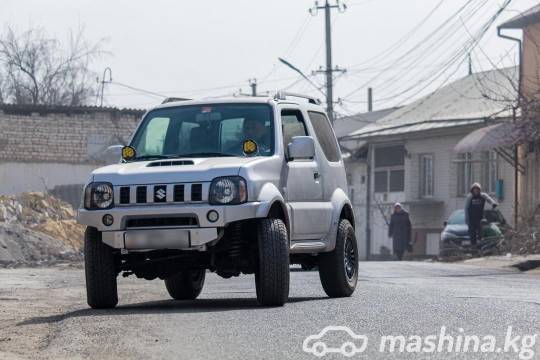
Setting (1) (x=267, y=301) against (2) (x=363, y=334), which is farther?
(1) (x=267, y=301)

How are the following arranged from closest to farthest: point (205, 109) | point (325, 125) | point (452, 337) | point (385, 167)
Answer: point (452, 337), point (205, 109), point (325, 125), point (385, 167)

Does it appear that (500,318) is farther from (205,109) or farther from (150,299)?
(150,299)

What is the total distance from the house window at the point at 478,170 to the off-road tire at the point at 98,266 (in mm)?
30130

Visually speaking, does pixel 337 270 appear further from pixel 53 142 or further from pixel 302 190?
pixel 53 142

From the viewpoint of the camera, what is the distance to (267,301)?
1209 centimetres

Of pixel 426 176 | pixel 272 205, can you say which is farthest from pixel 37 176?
pixel 272 205

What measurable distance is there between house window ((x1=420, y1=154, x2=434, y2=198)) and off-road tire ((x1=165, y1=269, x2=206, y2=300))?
109 feet

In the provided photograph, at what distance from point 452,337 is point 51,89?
2410 inches

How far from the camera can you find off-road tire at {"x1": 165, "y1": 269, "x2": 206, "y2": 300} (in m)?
14.4

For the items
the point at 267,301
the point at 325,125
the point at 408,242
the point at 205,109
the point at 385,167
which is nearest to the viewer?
the point at 267,301

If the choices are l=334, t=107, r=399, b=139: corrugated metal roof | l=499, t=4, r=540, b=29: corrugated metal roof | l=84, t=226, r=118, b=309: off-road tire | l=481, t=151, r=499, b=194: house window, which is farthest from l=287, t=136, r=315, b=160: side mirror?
l=334, t=107, r=399, b=139: corrugated metal roof

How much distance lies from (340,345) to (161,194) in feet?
12.3

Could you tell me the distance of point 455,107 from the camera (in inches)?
1875

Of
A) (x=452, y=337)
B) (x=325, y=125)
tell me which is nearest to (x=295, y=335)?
(x=452, y=337)
